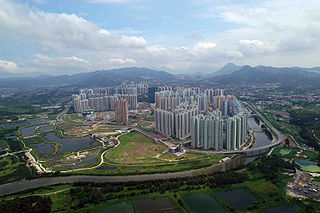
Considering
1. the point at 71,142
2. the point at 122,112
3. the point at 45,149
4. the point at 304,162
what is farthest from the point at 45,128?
the point at 304,162

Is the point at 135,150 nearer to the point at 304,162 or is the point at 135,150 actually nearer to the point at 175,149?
the point at 175,149

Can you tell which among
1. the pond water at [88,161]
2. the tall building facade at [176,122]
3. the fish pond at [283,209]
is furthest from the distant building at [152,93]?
the fish pond at [283,209]

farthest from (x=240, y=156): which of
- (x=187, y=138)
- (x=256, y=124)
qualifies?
(x=256, y=124)

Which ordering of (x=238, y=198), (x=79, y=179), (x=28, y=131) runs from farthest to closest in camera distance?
(x=28, y=131) → (x=79, y=179) → (x=238, y=198)

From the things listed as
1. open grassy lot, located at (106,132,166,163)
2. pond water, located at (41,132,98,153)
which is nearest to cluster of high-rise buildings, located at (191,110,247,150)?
open grassy lot, located at (106,132,166,163)

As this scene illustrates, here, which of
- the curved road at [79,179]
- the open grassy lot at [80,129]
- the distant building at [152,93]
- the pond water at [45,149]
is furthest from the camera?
the distant building at [152,93]

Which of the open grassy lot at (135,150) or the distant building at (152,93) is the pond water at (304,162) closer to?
the open grassy lot at (135,150)
